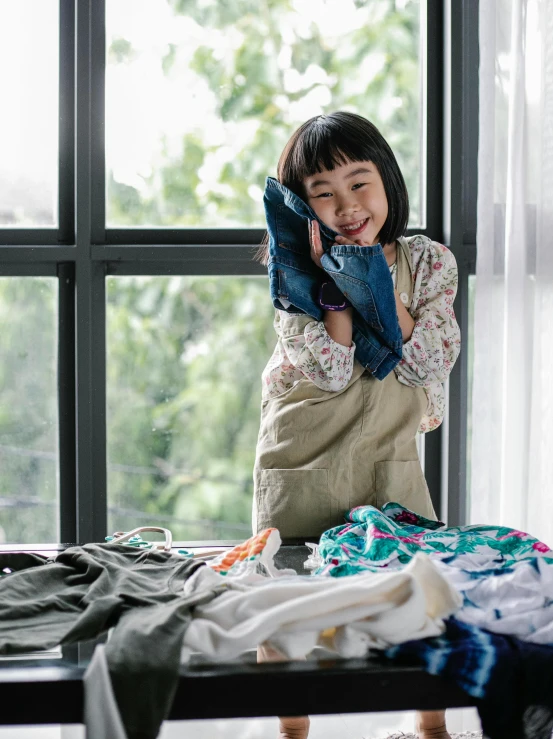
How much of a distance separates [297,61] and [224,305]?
2.01 feet

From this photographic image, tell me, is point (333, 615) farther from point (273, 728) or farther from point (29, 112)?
point (29, 112)

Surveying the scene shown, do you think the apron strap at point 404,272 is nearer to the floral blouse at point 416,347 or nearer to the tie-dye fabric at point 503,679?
the floral blouse at point 416,347

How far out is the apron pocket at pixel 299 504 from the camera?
135 cm

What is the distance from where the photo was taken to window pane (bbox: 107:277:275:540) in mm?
1969

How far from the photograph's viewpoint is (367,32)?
1.98 meters

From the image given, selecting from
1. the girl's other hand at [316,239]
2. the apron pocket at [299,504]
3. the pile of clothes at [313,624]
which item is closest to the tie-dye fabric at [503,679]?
the pile of clothes at [313,624]

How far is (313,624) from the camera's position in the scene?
0.78 m

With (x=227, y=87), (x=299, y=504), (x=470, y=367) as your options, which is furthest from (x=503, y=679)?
(x=227, y=87)

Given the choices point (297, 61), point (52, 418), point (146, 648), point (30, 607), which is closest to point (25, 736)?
point (52, 418)

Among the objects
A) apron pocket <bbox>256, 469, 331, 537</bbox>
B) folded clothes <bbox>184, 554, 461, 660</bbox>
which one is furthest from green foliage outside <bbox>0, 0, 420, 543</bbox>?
folded clothes <bbox>184, 554, 461, 660</bbox>

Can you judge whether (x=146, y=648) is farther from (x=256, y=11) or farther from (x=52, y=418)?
(x=256, y=11)

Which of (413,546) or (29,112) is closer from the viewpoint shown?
(413,546)

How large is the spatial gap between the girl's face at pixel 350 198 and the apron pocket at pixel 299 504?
411 mm

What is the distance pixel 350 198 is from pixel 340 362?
0.27m
